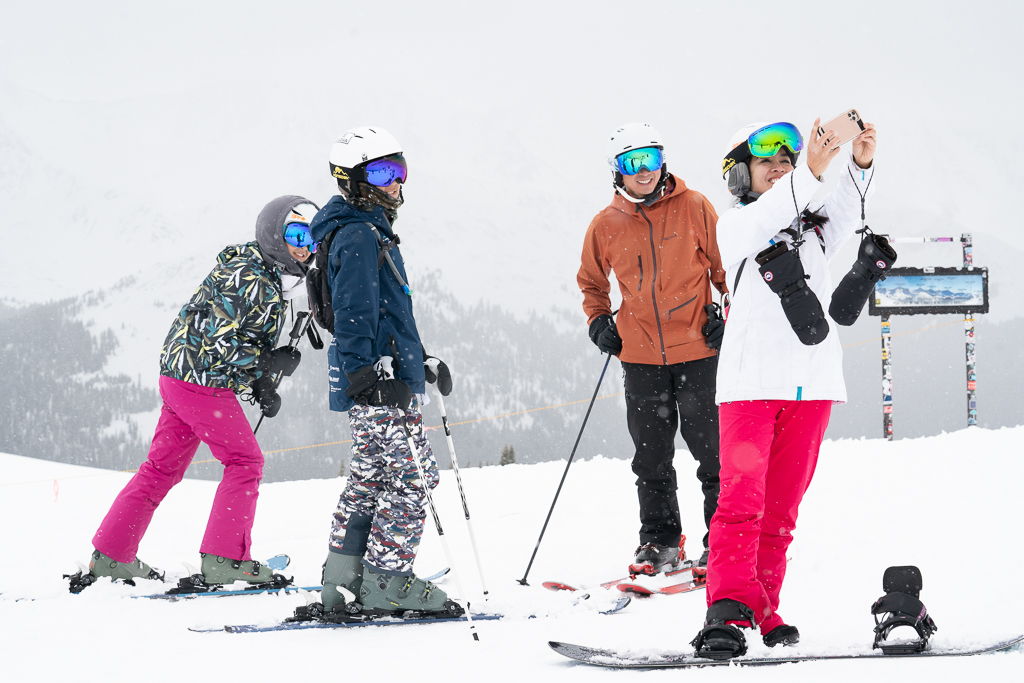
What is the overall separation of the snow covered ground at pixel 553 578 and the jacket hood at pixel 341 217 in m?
1.77

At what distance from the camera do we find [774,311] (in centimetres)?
302

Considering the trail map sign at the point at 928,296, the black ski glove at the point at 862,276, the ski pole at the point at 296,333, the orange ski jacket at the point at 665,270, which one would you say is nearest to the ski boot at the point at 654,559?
the orange ski jacket at the point at 665,270

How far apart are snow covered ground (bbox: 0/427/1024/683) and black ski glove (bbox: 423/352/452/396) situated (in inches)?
41.5

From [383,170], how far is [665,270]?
62.3 inches

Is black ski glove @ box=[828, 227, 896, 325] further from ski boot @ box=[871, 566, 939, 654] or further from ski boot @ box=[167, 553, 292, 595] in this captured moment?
ski boot @ box=[167, 553, 292, 595]

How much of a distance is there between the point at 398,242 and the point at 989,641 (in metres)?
2.77

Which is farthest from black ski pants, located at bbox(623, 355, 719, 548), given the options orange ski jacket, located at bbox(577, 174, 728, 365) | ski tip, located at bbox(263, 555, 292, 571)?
ski tip, located at bbox(263, 555, 292, 571)

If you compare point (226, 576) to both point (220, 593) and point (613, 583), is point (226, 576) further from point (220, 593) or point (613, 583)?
point (613, 583)

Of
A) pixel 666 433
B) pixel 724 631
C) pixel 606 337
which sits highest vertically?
pixel 606 337

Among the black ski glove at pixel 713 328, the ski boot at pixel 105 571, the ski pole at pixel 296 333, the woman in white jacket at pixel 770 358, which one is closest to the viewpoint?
the woman in white jacket at pixel 770 358

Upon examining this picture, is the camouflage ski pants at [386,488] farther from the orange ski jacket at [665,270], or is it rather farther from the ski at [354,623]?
the orange ski jacket at [665,270]

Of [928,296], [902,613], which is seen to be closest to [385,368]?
[902,613]

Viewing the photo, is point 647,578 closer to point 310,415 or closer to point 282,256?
point 282,256

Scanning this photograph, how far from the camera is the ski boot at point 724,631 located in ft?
8.93
